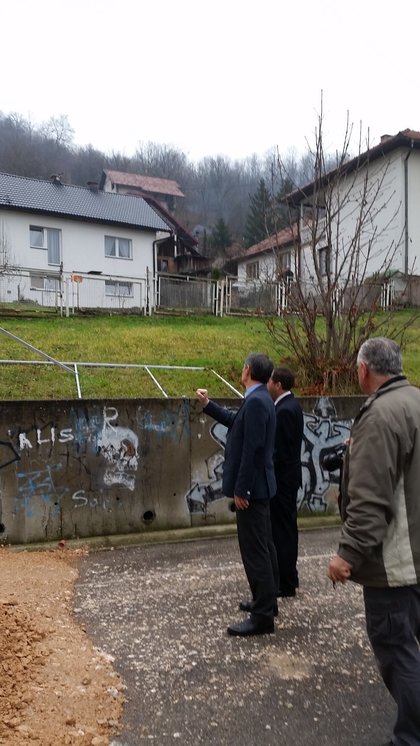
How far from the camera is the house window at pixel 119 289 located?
1769cm

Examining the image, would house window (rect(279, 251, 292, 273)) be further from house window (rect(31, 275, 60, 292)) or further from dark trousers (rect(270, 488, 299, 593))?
house window (rect(31, 275, 60, 292))

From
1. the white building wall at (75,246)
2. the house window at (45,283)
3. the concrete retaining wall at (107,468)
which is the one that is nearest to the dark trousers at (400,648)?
the concrete retaining wall at (107,468)

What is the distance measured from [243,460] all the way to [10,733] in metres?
2.01

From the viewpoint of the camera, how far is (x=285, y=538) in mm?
4559

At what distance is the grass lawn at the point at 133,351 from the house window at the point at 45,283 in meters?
1.73

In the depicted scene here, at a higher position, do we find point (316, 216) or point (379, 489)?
point (316, 216)

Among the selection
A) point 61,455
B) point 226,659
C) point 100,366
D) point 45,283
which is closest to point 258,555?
point 226,659

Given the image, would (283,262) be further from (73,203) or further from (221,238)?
(221,238)

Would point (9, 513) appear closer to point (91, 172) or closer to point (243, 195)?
point (91, 172)

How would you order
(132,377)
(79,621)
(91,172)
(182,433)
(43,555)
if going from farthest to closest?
(91,172) < (132,377) < (182,433) < (43,555) < (79,621)

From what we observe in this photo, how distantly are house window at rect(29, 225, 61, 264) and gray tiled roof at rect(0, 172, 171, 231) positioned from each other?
926 mm

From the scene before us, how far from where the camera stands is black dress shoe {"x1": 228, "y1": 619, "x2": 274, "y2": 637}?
12.5ft

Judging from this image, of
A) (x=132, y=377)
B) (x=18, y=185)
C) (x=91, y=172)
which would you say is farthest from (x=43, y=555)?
(x=91, y=172)

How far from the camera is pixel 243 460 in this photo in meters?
3.81
